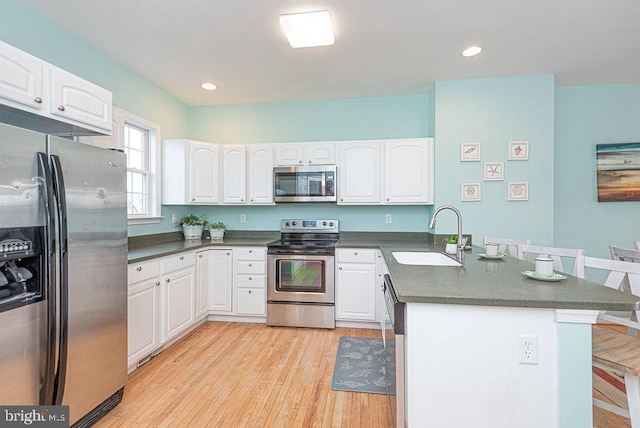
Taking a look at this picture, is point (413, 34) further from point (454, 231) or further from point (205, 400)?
point (205, 400)

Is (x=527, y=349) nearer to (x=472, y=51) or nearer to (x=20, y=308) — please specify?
(x=20, y=308)

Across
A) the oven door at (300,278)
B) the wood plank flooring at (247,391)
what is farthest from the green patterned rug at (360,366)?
the oven door at (300,278)

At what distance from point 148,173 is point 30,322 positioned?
2.34 meters

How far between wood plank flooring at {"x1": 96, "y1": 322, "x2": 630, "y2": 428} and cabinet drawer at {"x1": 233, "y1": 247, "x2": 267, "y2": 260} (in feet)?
2.75

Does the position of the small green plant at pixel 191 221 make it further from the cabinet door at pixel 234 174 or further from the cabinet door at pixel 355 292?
the cabinet door at pixel 355 292

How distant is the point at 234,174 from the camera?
12.6 ft

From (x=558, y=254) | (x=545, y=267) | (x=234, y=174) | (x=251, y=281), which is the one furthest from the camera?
(x=234, y=174)

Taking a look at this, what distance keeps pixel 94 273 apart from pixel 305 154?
2444 millimetres

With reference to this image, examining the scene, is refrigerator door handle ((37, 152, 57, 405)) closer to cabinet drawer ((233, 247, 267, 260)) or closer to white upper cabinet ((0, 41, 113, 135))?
white upper cabinet ((0, 41, 113, 135))

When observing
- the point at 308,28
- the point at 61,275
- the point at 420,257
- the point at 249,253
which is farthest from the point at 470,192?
the point at 61,275

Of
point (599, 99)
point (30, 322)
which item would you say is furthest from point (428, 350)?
point (599, 99)

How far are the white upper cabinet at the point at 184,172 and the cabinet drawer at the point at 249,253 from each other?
30.2 inches

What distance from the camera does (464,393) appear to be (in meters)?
1.34

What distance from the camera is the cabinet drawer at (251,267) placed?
348 cm
